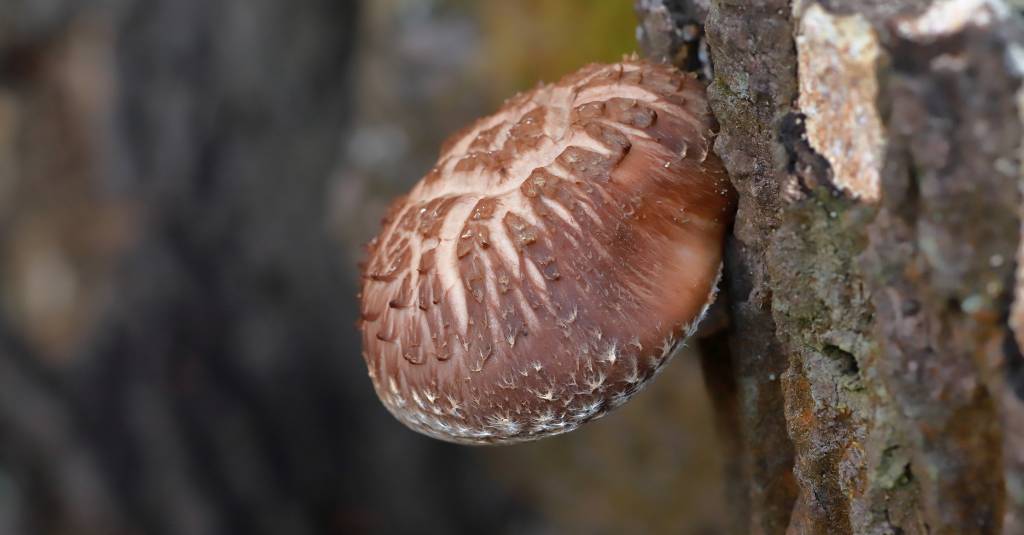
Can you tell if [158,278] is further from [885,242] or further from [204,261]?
[885,242]

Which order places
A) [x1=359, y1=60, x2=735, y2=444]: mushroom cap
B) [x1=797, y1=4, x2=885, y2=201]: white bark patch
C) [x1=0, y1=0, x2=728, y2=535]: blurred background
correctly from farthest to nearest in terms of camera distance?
→ [x1=0, y1=0, x2=728, y2=535]: blurred background → [x1=359, y1=60, x2=735, y2=444]: mushroom cap → [x1=797, y1=4, x2=885, y2=201]: white bark patch

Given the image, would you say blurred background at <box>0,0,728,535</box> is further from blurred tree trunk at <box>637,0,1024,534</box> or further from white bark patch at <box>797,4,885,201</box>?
white bark patch at <box>797,4,885,201</box>

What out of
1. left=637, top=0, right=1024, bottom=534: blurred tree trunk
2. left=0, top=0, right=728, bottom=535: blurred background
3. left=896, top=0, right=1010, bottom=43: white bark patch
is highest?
left=0, top=0, right=728, bottom=535: blurred background

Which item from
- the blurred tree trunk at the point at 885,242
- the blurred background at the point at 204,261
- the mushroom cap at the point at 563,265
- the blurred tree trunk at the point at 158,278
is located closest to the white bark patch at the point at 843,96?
the blurred tree trunk at the point at 885,242

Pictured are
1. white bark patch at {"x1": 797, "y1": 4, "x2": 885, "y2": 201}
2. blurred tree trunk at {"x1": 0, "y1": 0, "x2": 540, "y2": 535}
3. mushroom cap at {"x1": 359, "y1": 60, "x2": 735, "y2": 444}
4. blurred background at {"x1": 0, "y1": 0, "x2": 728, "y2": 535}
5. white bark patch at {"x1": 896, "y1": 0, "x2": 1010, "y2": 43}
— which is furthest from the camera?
blurred tree trunk at {"x1": 0, "y1": 0, "x2": 540, "y2": 535}

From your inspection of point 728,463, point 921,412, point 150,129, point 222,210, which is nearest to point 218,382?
point 222,210

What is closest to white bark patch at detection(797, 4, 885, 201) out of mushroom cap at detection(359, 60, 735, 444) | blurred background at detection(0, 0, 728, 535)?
mushroom cap at detection(359, 60, 735, 444)

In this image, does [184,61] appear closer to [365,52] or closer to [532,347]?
[365,52]

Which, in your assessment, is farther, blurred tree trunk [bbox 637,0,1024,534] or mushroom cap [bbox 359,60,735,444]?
mushroom cap [bbox 359,60,735,444]
